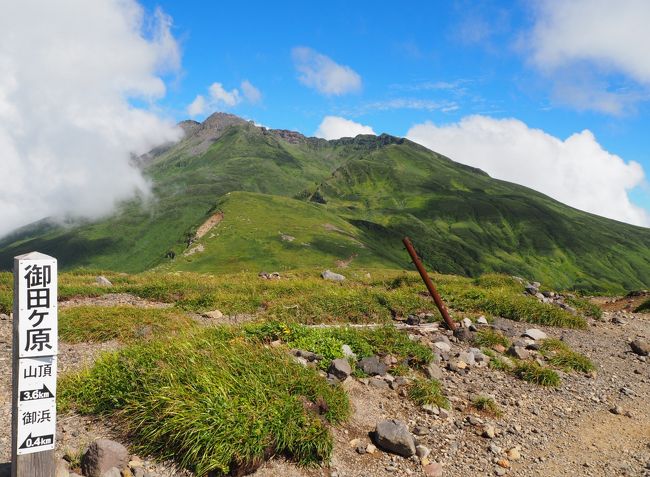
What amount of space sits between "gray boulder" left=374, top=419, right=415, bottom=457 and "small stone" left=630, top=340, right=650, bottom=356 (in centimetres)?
1074

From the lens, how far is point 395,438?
849 cm

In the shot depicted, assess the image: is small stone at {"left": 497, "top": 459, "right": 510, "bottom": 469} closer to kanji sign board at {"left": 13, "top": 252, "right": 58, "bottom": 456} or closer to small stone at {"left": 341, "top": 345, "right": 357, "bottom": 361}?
small stone at {"left": 341, "top": 345, "right": 357, "bottom": 361}

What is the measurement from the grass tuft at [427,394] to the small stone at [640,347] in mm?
8666

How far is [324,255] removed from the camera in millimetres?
101500

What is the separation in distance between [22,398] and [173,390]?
261cm

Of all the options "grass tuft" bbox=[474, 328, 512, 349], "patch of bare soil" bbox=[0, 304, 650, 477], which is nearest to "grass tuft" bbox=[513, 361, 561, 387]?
"patch of bare soil" bbox=[0, 304, 650, 477]

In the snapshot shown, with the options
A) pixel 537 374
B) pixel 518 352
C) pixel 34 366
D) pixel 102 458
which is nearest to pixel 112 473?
pixel 102 458

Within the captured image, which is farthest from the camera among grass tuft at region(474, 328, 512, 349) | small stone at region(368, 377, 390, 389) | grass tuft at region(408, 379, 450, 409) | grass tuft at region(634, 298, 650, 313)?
grass tuft at region(634, 298, 650, 313)

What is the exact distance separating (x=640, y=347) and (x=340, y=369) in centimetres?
1109

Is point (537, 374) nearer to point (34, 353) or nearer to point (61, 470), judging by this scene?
point (61, 470)

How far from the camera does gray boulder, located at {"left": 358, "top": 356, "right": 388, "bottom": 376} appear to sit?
1123 cm

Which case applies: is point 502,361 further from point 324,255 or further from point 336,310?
point 324,255

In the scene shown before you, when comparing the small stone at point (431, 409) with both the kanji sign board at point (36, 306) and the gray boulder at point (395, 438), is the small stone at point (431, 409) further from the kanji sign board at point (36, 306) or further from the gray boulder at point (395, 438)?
the kanji sign board at point (36, 306)

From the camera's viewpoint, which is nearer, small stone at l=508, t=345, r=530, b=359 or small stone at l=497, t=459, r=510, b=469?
small stone at l=497, t=459, r=510, b=469
